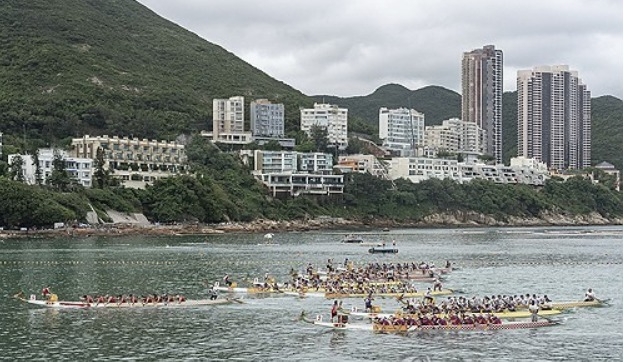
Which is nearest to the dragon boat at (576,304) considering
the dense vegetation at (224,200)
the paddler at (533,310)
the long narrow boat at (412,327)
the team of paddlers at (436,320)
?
the paddler at (533,310)

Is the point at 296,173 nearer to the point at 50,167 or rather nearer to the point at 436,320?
the point at 50,167

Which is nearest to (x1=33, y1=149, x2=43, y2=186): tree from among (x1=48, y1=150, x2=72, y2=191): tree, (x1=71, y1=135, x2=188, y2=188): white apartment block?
(x1=48, y1=150, x2=72, y2=191): tree

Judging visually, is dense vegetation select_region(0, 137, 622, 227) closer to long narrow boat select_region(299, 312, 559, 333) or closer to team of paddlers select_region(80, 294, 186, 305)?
team of paddlers select_region(80, 294, 186, 305)

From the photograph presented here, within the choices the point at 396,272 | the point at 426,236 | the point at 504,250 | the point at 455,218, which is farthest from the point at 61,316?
the point at 455,218

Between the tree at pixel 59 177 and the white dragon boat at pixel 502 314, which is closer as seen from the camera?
the white dragon boat at pixel 502 314

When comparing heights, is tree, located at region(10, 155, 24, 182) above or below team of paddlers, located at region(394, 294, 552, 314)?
above

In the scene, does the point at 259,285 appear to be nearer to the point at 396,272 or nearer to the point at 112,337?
the point at 396,272

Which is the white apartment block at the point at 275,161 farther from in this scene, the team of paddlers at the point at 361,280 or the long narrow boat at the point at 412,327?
the long narrow boat at the point at 412,327

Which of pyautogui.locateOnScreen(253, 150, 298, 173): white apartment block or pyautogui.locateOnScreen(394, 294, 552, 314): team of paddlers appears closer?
pyautogui.locateOnScreen(394, 294, 552, 314): team of paddlers
